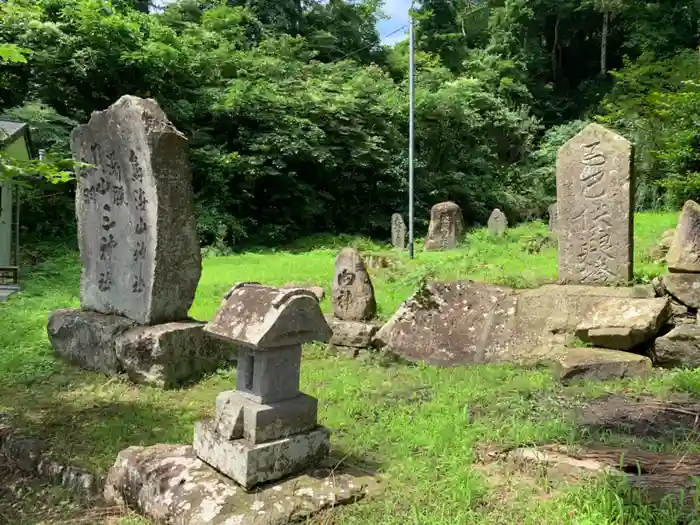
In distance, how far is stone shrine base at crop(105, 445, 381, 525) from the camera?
2.80 m

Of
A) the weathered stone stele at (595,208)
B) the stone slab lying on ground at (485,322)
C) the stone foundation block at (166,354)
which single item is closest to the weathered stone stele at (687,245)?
the stone slab lying on ground at (485,322)

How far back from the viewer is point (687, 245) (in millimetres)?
6289

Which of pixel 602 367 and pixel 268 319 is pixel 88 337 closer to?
pixel 268 319

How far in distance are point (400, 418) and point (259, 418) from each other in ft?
4.80

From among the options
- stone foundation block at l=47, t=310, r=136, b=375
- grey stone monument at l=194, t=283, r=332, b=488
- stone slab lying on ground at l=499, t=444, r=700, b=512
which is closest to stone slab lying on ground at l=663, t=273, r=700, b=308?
stone slab lying on ground at l=499, t=444, r=700, b=512

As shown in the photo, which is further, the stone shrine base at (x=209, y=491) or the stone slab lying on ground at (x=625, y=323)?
the stone slab lying on ground at (x=625, y=323)

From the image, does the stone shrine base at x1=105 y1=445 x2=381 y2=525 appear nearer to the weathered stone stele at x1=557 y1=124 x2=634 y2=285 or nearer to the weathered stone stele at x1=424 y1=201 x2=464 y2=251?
the weathered stone stele at x1=557 y1=124 x2=634 y2=285

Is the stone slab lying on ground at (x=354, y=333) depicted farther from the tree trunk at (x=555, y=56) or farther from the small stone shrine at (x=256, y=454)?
the tree trunk at (x=555, y=56)

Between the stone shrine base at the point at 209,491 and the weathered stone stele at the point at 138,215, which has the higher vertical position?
the weathered stone stele at the point at 138,215

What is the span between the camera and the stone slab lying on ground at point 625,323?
5625 millimetres

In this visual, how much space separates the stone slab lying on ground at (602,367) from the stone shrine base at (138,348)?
10.7 ft

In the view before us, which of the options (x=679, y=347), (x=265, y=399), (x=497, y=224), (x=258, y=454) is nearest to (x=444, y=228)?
(x=497, y=224)

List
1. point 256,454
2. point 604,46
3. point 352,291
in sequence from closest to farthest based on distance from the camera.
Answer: point 256,454
point 352,291
point 604,46

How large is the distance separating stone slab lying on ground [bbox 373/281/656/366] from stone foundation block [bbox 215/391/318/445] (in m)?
3.17
